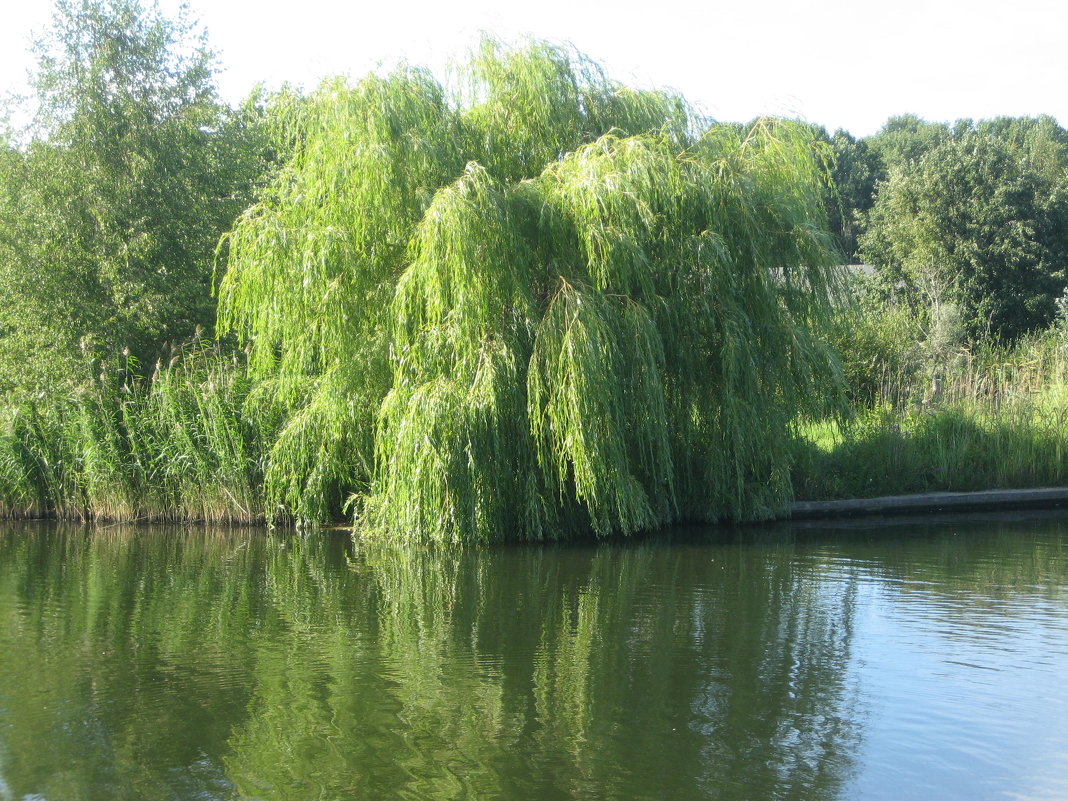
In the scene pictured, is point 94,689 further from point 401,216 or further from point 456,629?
point 401,216

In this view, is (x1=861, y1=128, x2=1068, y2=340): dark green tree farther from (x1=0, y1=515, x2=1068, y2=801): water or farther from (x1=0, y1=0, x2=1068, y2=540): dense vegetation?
(x1=0, y1=515, x2=1068, y2=801): water

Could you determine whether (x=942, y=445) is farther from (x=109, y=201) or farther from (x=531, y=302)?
(x=109, y=201)

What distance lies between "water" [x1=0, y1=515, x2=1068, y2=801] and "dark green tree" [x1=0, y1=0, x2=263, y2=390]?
6166 millimetres

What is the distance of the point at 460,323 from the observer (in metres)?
11.8

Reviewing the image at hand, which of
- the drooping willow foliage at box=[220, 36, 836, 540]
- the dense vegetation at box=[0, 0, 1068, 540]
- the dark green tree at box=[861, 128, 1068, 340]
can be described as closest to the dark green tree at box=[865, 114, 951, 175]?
the dark green tree at box=[861, 128, 1068, 340]

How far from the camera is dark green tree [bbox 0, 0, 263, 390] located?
1653cm

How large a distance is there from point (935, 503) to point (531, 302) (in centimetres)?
747

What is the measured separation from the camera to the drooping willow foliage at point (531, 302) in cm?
1167

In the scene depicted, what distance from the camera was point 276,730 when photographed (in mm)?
6055

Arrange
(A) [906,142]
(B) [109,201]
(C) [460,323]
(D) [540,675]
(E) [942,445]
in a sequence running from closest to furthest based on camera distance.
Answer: (D) [540,675], (C) [460,323], (E) [942,445], (B) [109,201], (A) [906,142]

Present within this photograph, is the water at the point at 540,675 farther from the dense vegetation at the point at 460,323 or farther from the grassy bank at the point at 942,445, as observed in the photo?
the grassy bank at the point at 942,445

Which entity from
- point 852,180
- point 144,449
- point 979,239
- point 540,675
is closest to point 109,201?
point 144,449

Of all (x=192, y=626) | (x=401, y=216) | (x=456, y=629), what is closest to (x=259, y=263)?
(x=401, y=216)

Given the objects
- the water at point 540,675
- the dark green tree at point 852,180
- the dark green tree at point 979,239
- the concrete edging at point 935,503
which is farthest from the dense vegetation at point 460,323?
the dark green tree at point 852,180
